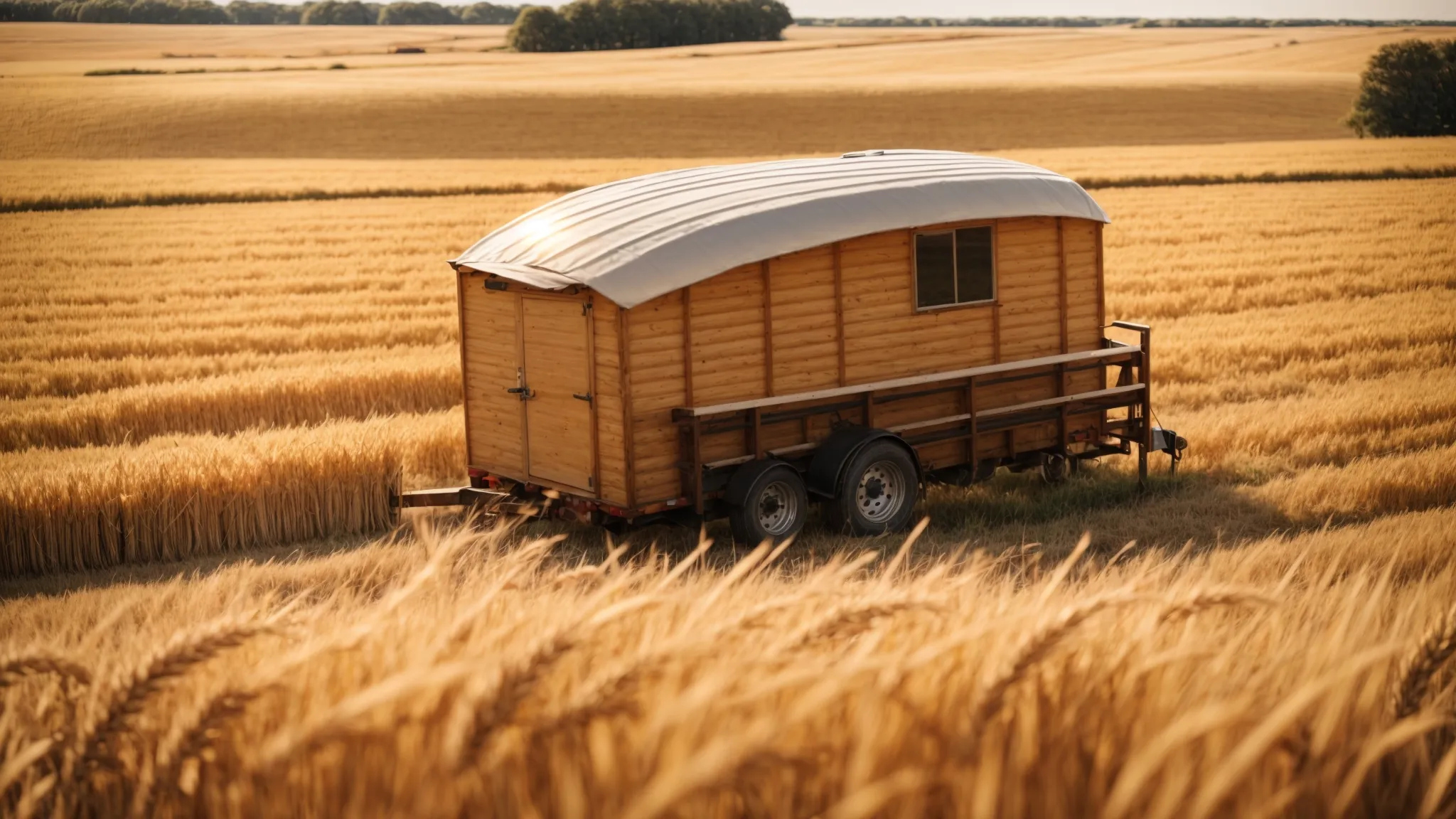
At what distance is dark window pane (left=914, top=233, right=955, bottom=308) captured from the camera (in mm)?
12008

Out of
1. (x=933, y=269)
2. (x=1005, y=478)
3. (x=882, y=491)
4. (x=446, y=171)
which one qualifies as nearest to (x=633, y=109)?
(x=446, y=171)

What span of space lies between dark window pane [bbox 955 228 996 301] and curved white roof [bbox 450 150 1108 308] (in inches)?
11.6

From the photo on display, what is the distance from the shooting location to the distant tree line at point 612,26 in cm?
11062

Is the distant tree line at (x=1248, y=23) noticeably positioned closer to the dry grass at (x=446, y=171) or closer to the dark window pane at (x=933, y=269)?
the dry grass at (x=446, y=171)

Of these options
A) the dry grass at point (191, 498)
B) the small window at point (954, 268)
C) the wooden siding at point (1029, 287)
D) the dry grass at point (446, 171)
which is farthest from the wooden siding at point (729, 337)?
the dry grass at point (446, 171)

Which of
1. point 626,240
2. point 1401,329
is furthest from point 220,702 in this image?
point 1401,329

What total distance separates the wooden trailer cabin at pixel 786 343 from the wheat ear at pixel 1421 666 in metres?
7.89

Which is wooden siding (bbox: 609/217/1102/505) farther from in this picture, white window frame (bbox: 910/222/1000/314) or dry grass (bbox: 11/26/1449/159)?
dry grass (bbox: 11/26/1449/159)

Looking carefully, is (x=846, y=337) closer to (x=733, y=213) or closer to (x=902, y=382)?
(x=902, y=382)

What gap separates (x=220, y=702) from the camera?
7.42ft

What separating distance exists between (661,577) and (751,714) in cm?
179

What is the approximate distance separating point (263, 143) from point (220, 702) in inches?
2357

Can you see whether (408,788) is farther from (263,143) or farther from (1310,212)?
(263,143)

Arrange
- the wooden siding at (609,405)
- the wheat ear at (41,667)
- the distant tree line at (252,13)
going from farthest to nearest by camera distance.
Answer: the distant tree line at (252,13)
the wooden siding at (609,405)
the wheat ear at (41,667)
